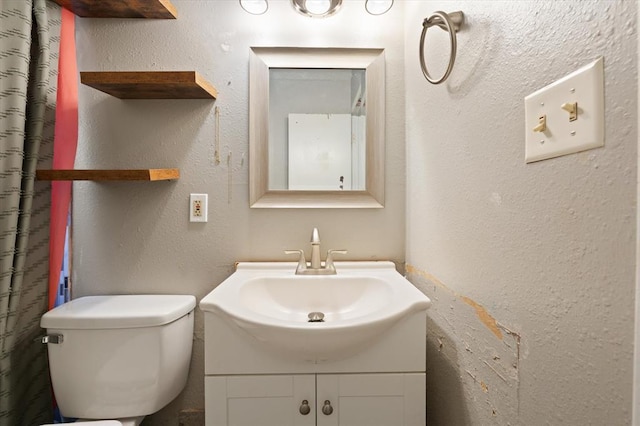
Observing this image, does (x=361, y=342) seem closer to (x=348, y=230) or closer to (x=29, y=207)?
(x=348, y=230)

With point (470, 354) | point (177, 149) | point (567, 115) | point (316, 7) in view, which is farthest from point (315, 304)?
point (316, 7)

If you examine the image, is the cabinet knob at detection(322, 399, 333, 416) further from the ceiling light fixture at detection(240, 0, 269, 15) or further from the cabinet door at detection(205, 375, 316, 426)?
the ceiling light fixture at detection(240, 0, 269, 15)

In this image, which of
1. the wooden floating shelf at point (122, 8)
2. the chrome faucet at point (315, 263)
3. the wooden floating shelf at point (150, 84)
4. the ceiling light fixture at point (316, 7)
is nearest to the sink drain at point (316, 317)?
the chrome faucet at point (315, 263)

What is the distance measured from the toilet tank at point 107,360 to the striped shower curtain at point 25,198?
15cm

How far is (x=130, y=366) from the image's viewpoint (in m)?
1.08

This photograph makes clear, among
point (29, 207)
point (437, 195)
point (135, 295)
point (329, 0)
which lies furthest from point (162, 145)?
point (437, 195)

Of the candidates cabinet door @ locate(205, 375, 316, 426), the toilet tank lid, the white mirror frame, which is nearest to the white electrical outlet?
the white mirror frame

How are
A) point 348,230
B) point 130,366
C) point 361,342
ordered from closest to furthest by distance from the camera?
point 361,342 → point 130,366 → point 348,230

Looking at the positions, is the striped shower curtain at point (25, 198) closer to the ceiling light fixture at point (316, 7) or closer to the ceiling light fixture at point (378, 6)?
the ceiling light fixture at point (316, 7)

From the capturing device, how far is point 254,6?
1.28 meters

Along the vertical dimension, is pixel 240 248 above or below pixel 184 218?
below

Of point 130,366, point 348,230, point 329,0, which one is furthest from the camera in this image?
point 348,230

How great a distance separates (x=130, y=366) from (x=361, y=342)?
74 centimetres

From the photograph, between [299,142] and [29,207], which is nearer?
[29,207]
